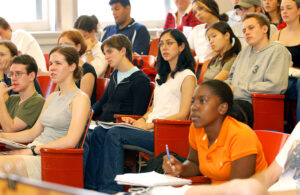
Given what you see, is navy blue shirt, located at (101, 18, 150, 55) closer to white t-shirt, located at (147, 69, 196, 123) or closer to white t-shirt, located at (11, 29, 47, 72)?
white t-shirt, located at (11, 29, 47, 72)

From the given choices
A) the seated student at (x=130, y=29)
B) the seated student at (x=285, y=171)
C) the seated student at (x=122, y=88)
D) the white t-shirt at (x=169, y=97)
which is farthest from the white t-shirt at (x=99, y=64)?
the seated student at (x=285, y=171)

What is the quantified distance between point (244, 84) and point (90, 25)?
243cm

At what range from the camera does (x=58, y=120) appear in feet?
9.89

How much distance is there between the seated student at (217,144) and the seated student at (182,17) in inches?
130

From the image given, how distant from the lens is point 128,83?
3818 mm

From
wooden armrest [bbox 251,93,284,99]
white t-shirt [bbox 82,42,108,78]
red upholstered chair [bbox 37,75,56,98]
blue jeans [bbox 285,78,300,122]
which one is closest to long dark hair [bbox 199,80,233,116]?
wooden armrest [bbox 251,93,284,99]

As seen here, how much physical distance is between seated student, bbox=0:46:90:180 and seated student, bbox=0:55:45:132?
0.13m

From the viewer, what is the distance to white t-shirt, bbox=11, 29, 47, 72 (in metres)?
5.38

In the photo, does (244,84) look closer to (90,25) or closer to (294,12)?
(294,12)

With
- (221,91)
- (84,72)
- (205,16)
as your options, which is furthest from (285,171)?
(205,16)

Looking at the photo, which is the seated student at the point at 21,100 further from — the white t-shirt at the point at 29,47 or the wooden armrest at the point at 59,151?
the white t-shirt at the point at 29,47

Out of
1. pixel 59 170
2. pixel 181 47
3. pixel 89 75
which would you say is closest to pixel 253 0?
pixel 181 47

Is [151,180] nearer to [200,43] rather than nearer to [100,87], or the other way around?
[100,87]

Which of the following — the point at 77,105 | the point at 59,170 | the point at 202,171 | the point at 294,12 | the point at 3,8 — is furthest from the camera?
the point at 3,8
